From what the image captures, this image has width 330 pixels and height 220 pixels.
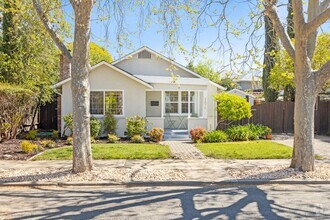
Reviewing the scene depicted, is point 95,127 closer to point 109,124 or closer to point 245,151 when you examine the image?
point 109,124

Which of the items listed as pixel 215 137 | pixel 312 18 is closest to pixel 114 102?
pixel 215 137

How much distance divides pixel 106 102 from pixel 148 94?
3551mm

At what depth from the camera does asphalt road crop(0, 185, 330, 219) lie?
550 centimetres

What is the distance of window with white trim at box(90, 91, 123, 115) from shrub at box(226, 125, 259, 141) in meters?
5.87

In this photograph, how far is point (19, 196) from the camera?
670 centimetres

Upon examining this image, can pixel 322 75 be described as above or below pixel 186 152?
above

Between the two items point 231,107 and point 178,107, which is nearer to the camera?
point 231,107

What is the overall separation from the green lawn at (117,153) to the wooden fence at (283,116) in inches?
358

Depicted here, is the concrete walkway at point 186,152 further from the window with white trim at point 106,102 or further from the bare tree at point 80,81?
the window with white trim at point 106,102

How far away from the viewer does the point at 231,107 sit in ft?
54.1

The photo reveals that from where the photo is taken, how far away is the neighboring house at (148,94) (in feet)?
55.1

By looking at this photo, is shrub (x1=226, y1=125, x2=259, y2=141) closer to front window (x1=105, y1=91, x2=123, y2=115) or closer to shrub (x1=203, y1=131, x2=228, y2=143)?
shrub (x1=203, y1=131, x2=228, y2=143)

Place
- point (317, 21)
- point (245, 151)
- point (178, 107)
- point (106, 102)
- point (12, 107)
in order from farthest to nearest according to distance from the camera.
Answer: point (178, 107), point (106, 102), point (12, 107), point (245, 151), point (317, 21)

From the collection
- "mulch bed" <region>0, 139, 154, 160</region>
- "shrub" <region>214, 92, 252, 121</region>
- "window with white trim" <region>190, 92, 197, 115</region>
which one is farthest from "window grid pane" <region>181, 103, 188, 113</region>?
"mulch bed" <region>0, 139, 154, 160</region>
